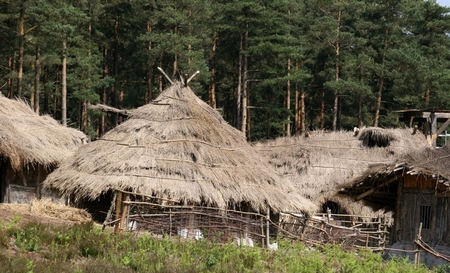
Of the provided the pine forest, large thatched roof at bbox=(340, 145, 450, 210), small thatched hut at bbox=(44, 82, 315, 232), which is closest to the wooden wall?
large thatched roof at bbox=(340, 145, 450, 210)

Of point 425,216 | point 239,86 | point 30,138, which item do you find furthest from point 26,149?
point 239,86

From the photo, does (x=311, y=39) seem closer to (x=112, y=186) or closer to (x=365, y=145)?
(x=365, y=145)

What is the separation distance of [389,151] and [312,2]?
17.2 metres

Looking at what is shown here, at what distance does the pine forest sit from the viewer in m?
34.6

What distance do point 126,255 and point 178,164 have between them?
7.03 m

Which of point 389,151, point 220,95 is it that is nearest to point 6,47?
point 220,95

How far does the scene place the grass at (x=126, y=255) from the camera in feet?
35.8

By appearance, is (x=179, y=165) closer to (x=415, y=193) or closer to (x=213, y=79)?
(x=415, y=193)

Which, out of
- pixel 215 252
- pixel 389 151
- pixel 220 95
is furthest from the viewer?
pixel 220 95

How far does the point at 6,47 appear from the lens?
3575 centimetres

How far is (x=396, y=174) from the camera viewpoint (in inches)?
698

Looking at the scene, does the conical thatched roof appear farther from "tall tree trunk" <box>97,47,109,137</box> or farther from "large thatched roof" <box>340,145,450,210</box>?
"tall tree trunk" <box>97,47,109,137</box>

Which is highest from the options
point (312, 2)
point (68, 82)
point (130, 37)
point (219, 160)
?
point (312, 2)

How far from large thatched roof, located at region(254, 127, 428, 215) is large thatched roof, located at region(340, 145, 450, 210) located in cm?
707
